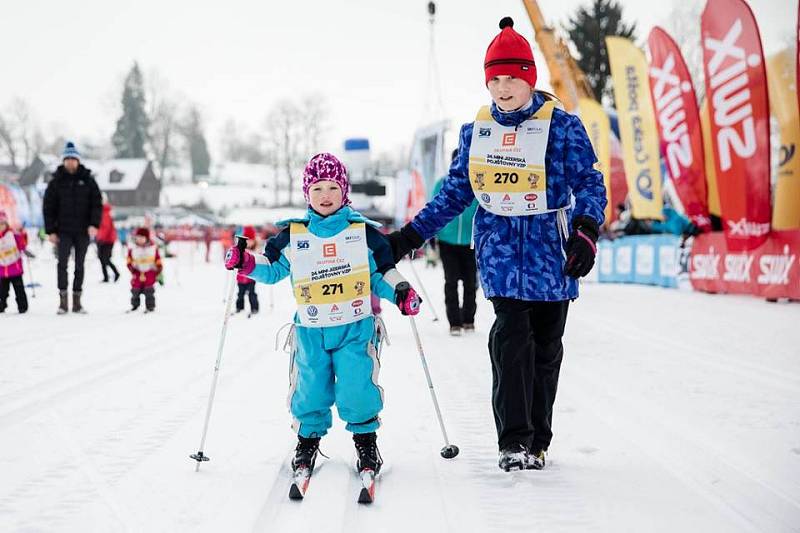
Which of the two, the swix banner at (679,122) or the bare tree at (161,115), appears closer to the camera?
the swix banner at (679,122)

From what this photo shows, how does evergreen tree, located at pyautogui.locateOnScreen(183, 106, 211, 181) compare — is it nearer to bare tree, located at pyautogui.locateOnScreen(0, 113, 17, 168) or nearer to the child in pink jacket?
bare tree, located at pyautogui.locateOnScreen(0, 113, 17, 168)

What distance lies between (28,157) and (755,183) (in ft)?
227

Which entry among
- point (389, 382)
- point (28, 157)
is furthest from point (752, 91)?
point (28, 157)

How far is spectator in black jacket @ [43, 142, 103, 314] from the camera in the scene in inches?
320

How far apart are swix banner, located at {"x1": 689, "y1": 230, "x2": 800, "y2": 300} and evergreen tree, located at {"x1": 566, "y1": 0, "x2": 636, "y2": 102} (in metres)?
23.3

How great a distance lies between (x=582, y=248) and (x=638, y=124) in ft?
40.6

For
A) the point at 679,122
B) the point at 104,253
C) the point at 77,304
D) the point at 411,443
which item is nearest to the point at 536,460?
the point at 411,443

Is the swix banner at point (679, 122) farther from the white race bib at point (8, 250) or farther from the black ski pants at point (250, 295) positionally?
the white race bib at point (8, 250)

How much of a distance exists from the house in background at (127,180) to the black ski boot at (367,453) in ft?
224

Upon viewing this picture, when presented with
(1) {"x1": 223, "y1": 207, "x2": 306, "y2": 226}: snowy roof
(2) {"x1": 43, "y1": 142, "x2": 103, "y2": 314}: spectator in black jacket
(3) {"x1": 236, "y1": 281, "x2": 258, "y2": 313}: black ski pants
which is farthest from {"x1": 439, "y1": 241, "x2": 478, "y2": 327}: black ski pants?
(1) {"x1": 223, "y1": 207, "x2": 306, "y2": 226}: snowy roof

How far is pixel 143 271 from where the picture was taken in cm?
893

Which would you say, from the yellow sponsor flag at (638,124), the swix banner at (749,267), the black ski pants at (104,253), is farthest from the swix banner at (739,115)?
the black ski pants at (104,253)

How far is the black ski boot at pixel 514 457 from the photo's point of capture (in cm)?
263

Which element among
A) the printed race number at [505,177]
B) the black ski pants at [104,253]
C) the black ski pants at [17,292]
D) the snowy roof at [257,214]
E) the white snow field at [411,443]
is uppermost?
the snowy roof at [257,214]
